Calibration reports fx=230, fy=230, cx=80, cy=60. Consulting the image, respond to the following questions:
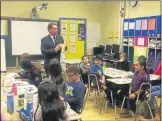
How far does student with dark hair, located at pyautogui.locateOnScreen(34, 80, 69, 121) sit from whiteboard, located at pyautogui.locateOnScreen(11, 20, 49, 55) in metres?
5.63

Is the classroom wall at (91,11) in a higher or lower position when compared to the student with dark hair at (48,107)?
higher

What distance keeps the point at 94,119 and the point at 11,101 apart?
2.13 metres

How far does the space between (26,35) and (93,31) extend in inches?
102

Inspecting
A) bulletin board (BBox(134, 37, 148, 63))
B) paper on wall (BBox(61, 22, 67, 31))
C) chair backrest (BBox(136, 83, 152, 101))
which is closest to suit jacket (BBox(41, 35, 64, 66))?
chair backrest (BBox(136, 83, 152, 101))

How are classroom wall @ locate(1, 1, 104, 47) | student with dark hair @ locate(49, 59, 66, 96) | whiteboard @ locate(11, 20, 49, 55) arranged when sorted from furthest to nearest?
1. classroom wall @ locate(1, 1, 104, 47)
2. whiteboard @ locate(11, 20, 49, 55)
3. student with dark hair @ locate(49, 59, 66, 96)

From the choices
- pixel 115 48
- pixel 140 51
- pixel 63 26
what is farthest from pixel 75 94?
pixel 63 26

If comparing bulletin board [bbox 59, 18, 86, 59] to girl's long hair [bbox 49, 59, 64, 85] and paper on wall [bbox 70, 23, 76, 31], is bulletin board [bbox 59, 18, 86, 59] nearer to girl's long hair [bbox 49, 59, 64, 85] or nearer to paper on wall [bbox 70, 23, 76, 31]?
paper on wall [bbox 70, 23, 76, 31]

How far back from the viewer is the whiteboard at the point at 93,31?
8599 mm

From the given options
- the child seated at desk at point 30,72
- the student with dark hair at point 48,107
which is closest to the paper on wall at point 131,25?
the child seated at desk at point 30,72

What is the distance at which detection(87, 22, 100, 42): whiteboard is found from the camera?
8.60 m

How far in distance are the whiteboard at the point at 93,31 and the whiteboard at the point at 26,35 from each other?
5.81ft

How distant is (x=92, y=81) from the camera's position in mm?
4359

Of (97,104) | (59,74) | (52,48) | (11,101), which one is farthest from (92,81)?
(11,101)

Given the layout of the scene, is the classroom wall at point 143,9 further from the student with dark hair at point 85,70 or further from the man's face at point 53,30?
the man's face at point 53,30
